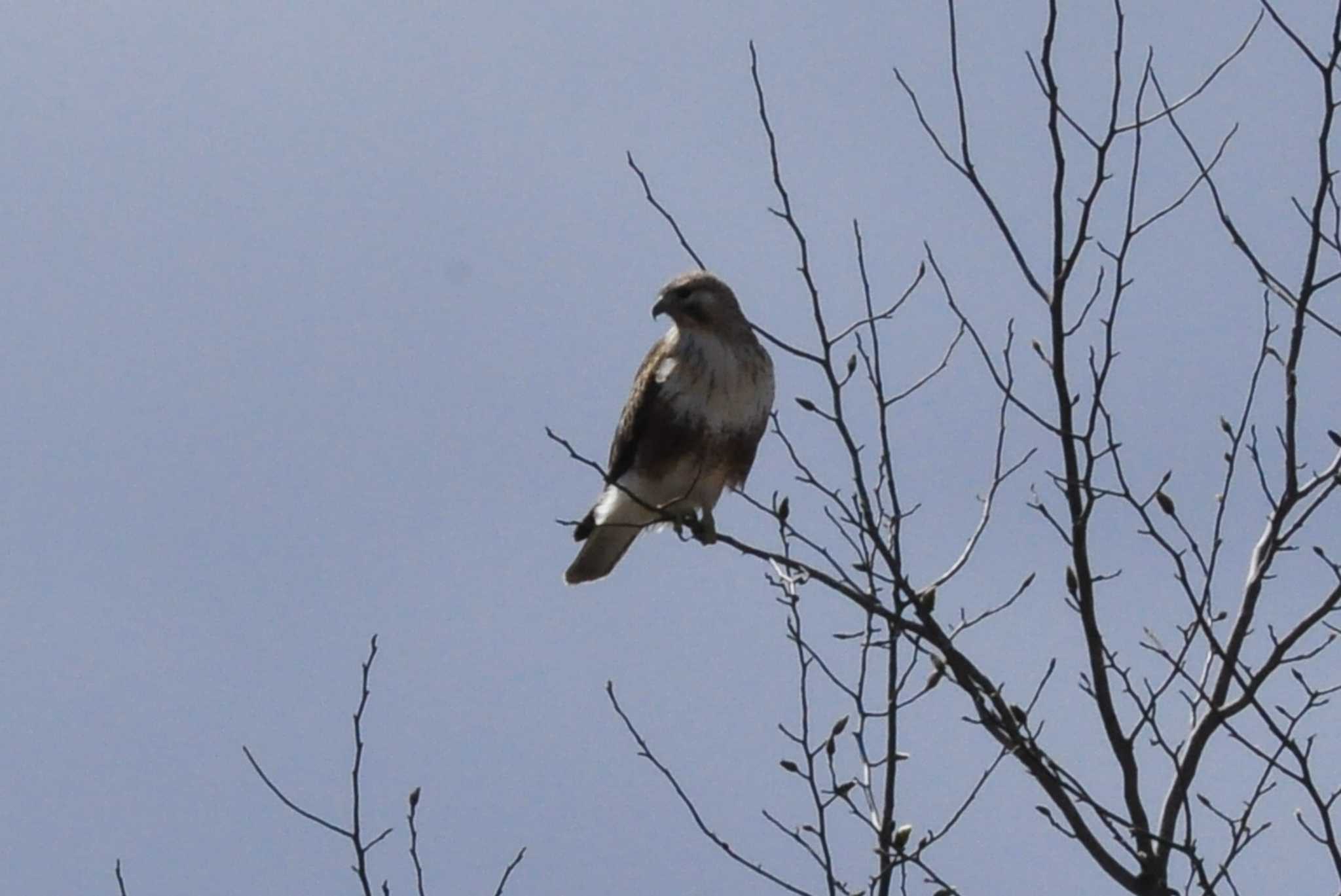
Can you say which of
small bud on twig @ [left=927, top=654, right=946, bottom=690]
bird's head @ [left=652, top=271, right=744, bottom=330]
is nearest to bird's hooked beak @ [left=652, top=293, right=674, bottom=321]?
bird's head @ [left=652, top=271, right=744, bottom=330]

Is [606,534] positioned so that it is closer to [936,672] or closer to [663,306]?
[663,306]

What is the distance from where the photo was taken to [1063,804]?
4.04 meters

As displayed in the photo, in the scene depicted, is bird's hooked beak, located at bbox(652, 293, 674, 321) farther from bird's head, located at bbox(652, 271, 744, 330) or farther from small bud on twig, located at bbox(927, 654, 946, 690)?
small bud on twig, located at bbox(927, 654, 946, 690)

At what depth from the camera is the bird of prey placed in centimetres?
659

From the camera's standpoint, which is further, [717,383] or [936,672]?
[717,383]

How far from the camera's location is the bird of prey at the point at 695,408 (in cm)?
659

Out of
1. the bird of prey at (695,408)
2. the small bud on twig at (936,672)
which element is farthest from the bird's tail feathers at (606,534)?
the small bud on twig at (936,672)

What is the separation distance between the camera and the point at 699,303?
680cm

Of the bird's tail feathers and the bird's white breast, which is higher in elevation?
the bird's white breast

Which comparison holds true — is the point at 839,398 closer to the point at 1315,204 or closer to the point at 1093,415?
the point at 1093,415

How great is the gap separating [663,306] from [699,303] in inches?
5.4

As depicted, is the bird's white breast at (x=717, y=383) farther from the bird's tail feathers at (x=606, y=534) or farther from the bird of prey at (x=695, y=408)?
the bird's tail feathers at (x=606, y=534)

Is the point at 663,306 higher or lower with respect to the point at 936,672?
higher

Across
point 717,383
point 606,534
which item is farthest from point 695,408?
point 606,534
